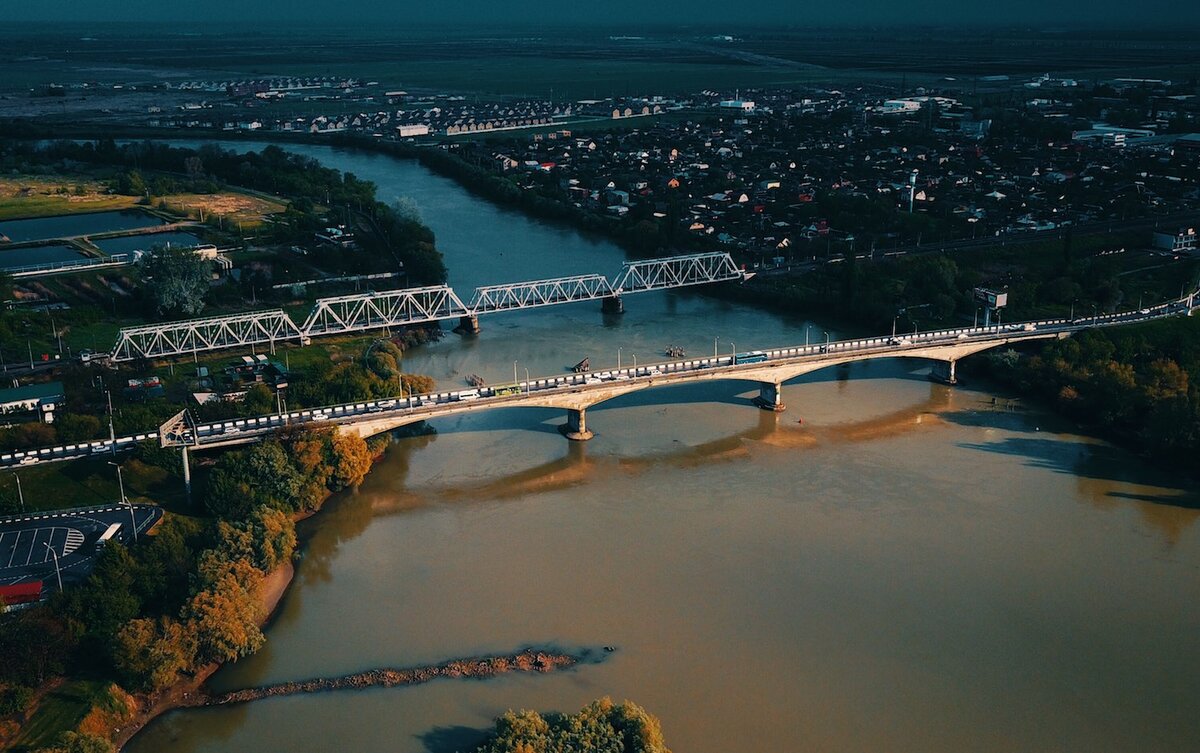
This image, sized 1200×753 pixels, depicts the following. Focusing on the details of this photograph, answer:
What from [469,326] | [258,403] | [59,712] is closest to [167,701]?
[59,712]

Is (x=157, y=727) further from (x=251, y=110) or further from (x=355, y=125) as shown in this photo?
(x=251, y=110)

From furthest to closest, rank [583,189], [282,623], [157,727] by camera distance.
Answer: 1. [583,189]
2. [282,623]
3. [157,727]

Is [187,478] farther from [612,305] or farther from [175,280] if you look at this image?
[612,305]

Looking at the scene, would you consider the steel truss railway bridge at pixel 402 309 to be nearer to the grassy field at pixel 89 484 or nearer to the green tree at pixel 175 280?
the green tree at pixel 175 280

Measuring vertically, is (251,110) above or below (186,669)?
above

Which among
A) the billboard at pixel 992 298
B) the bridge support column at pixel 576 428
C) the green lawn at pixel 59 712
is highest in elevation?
the billboard at pixel 992 298

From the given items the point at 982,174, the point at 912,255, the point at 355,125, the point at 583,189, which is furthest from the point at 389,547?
the point at 355,125

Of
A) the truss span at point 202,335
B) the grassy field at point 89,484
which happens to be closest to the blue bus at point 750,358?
the truss span at point 202,335
